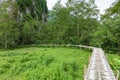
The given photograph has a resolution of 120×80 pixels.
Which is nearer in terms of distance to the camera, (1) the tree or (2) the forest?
(1) the tree

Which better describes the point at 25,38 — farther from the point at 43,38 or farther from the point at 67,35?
the point at 67,35

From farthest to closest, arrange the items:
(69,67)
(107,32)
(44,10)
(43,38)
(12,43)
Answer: (44,10), (43,38), (12,43), (107,32), (69,67)

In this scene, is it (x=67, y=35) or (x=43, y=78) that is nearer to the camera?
(x=43, y=78)

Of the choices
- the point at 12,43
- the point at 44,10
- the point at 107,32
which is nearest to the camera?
the point at 107,32

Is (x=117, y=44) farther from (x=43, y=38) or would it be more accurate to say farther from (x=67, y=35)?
(x=43, y=38)

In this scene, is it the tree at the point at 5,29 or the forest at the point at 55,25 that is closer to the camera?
the tree at the point at 5,29

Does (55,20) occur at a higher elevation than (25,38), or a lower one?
higher

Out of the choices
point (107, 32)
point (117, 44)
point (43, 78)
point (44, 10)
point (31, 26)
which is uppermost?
point (44, 10)

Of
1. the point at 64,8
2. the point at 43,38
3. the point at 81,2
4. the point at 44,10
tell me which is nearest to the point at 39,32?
the point at 43,38

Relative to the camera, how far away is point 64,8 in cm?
3134

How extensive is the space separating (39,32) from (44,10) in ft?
52.4

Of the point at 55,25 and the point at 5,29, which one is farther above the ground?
the point at 55,25

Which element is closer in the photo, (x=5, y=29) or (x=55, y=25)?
(x=5, y=29)

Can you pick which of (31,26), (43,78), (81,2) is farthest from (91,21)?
(43,78)
